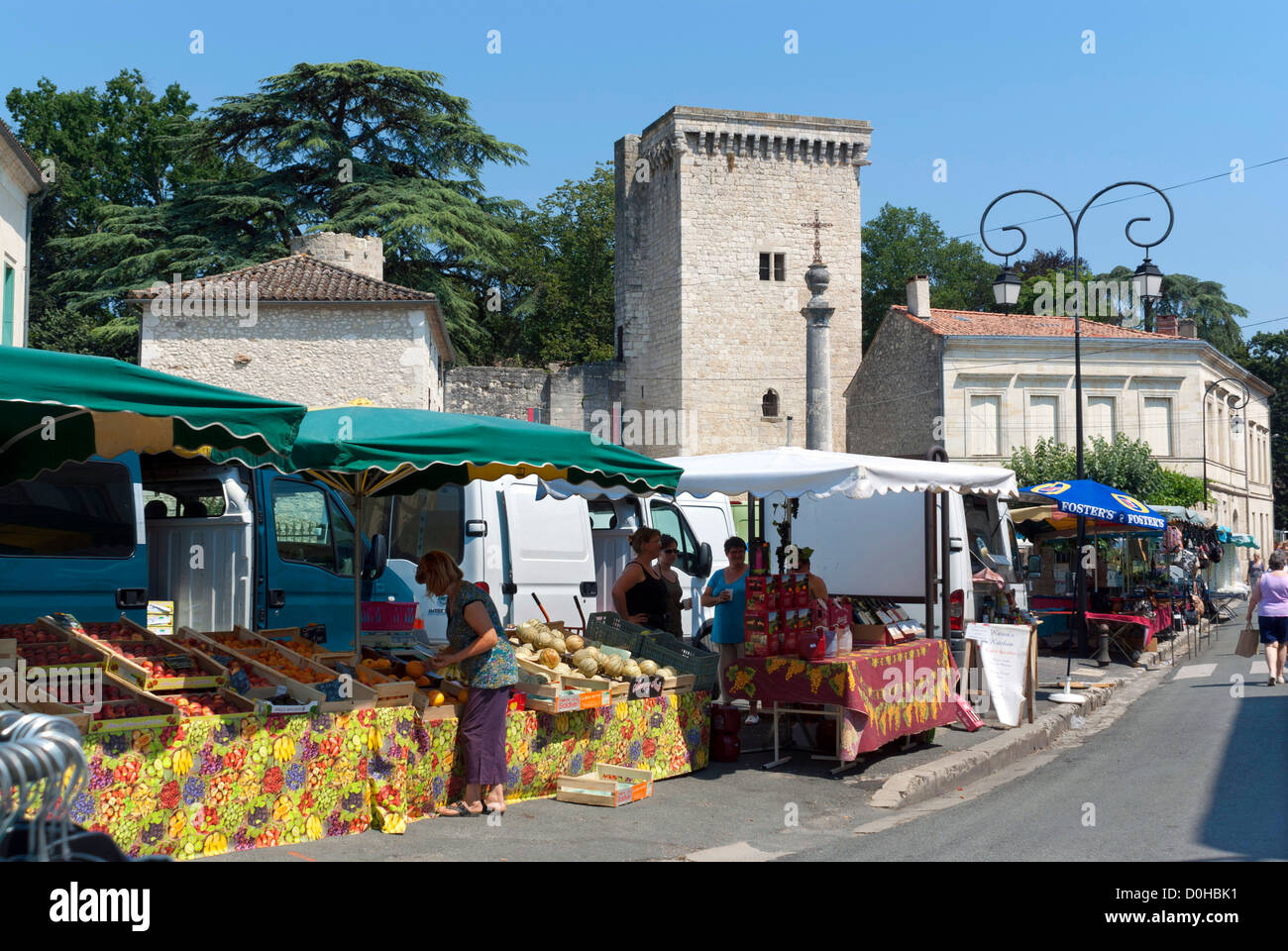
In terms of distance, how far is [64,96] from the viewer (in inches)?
1722

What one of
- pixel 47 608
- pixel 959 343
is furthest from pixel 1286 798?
pixel 959 343

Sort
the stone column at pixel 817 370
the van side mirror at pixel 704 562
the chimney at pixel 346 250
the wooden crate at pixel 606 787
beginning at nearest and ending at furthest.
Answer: the wooden crate at pixel 606 787
the van side mirror at pixel 704 562
the stone column at pixel 817 370
the chimney at pixel 346 250

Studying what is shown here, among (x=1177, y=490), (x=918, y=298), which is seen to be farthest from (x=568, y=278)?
(x=1177, y=490)

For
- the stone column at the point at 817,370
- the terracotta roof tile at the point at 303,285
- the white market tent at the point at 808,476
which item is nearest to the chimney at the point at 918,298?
the stone column at the point at 817,370

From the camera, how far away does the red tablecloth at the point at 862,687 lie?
25.7ft

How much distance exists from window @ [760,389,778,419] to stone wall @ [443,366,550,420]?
308 inches

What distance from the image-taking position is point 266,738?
18.2 ft

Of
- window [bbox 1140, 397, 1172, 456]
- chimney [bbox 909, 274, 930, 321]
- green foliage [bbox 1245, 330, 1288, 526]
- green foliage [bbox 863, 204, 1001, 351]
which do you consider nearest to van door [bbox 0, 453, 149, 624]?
chimney [bbox 909, 274, 930, 321]

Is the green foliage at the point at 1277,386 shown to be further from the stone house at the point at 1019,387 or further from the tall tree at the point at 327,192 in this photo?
the tall tree at the point at 327,192

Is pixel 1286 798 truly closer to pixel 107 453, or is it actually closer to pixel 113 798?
pixel 113 798

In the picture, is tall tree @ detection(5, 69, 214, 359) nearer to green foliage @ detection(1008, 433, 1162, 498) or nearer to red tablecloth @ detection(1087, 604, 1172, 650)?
green foliage @ detection(1008, 433, 1162, 498)

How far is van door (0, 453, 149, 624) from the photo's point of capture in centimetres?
760

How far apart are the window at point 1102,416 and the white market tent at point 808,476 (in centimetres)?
3262
